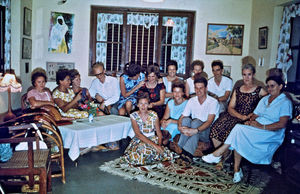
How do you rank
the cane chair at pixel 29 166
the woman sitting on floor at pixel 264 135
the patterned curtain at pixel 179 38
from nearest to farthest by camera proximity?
the cane chair at pixel 29 166, the woman sitting on floor at pixel 264 135, the patterned curtain at pixel 179 38

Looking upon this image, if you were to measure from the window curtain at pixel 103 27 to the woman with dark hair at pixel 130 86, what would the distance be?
118cm

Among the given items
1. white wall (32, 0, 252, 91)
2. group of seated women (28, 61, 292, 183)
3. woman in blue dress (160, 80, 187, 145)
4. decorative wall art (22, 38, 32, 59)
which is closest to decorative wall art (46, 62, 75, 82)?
white wall (32, 0, 252, 91)

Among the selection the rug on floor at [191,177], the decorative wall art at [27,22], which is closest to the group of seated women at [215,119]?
the rug on floor at [191,177]

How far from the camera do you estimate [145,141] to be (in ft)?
13.2

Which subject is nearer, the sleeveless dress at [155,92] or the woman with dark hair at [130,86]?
the sleeveless dress at [155,92]

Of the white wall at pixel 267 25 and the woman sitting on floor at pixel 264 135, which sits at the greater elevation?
the white wall at pixel 267 25

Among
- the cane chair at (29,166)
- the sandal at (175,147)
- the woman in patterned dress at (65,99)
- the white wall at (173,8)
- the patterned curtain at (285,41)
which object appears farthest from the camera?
the white wall at (173,8)

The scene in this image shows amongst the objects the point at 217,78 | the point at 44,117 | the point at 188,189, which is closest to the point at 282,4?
the point at 217,78

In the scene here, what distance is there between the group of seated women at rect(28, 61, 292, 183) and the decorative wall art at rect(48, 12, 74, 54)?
53.1 inches

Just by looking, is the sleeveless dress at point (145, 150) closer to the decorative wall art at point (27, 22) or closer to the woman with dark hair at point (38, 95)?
the woman with dark hair at point (38, 95)

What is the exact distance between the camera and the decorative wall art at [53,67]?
6.17m

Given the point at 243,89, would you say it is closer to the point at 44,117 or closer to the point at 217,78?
the point at 217,78

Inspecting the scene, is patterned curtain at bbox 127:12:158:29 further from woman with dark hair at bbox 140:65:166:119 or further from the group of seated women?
woman with dark hair at bbox 140:65:166:119

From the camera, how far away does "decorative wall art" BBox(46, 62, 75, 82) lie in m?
6.17
